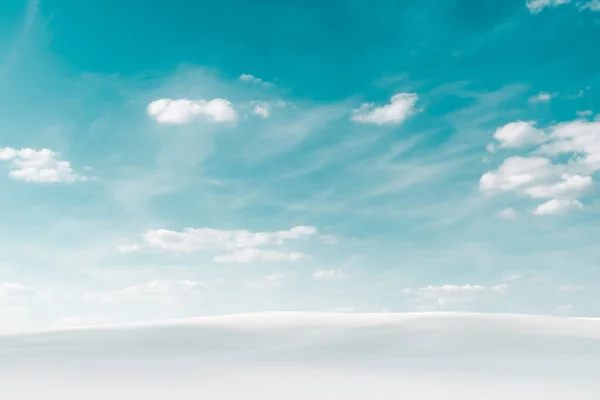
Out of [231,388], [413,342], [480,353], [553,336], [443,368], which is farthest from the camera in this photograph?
[553,336]

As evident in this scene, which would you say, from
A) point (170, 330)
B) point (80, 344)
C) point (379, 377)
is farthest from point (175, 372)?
point (170, 330)

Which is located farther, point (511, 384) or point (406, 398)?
point (511, 384)

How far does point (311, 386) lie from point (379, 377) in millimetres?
1299

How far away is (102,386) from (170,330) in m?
7.01

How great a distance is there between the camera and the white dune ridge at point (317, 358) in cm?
834

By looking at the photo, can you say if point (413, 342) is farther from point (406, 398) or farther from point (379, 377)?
Answer: point (406, 398)

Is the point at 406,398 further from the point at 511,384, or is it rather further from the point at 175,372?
the point at 175,372

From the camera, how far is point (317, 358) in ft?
38.2

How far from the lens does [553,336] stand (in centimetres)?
1411

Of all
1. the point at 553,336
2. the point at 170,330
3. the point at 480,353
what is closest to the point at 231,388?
the point at 480,353

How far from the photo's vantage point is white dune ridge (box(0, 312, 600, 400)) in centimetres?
834

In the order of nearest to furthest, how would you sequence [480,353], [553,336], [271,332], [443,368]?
[443,368] < [480,353] < [553,336] < [271,332]

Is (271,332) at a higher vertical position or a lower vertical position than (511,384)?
higher

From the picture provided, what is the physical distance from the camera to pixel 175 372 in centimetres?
985
